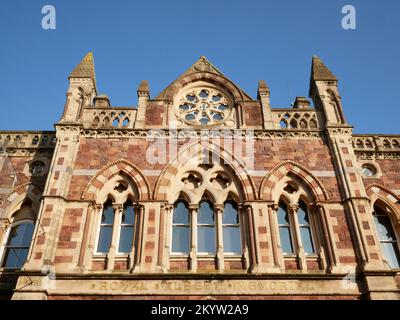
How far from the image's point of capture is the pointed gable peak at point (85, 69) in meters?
15.2

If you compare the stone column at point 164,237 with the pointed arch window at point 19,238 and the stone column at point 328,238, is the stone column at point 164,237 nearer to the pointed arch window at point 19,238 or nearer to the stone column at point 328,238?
the pointed arch window at point 19,238

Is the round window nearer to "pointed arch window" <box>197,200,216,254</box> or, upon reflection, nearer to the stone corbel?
"pointed arch window" <box>197,200,216,254</box>

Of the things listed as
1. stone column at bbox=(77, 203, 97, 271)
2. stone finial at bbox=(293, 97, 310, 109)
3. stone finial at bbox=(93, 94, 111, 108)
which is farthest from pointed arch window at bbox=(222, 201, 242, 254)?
stone finial at bbox=(93, 94, 111, 108)

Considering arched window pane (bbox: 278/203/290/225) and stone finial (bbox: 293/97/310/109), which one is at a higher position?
stone finial (bbox: 293/97/310/109)

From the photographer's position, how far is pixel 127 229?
11.8 m

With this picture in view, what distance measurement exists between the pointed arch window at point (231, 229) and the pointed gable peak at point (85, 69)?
7.46m

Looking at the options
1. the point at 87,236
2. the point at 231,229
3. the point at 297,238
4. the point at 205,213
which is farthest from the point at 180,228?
the point at 297,238

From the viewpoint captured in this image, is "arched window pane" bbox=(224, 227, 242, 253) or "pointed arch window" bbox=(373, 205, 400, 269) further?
"pointed arch window" bbox=(373, 205, 400, 269)

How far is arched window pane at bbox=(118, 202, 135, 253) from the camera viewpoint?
11430 mm

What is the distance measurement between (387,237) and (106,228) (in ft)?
28.9

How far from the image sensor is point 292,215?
39.4 feet

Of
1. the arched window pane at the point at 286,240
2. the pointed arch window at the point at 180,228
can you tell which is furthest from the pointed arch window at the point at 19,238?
the arched window pane at the point at 286,240

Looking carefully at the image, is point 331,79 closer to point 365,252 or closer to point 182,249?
point 365,252

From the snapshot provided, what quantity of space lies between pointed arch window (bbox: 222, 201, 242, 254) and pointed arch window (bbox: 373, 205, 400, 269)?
14.6 feet
